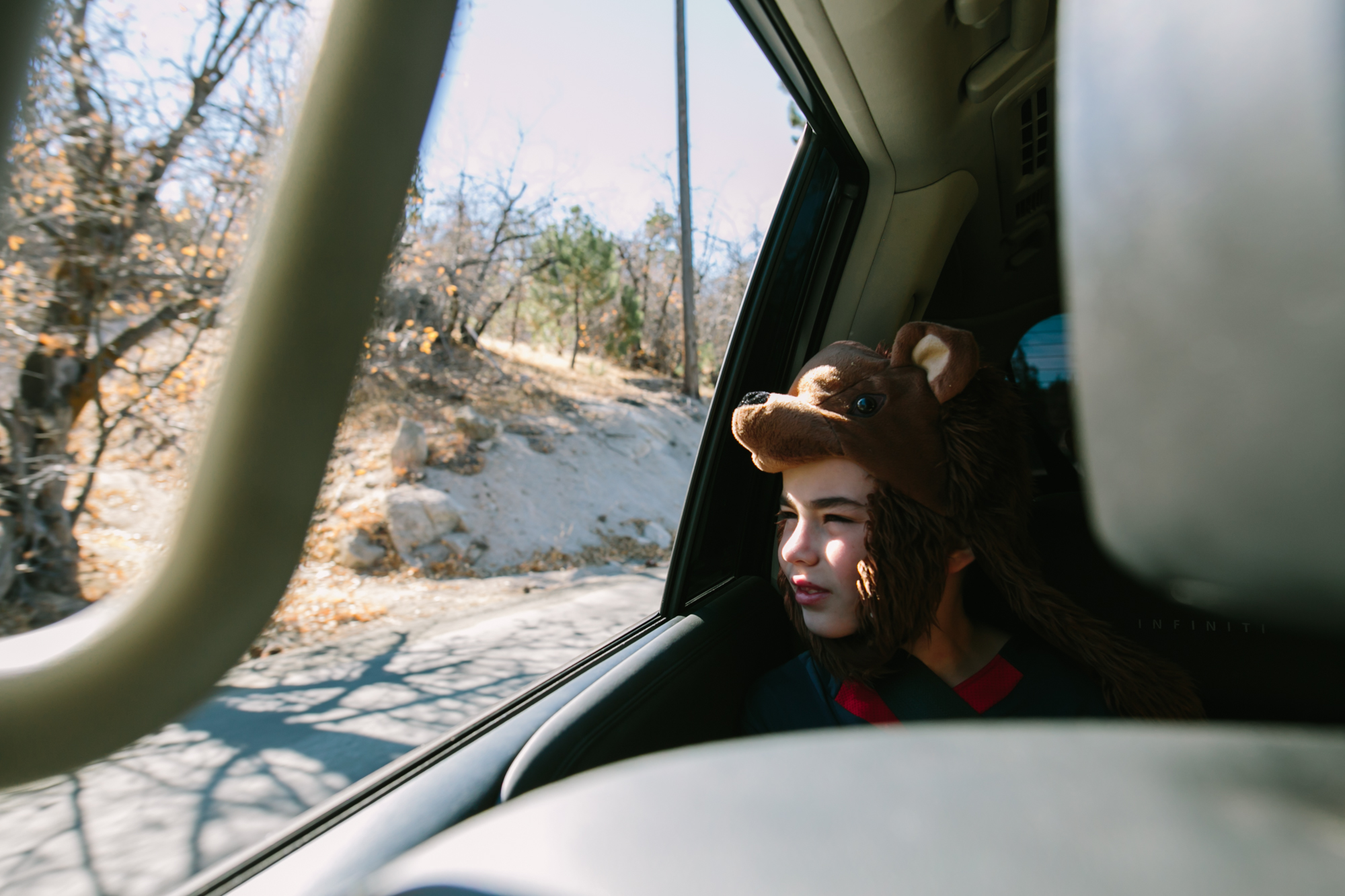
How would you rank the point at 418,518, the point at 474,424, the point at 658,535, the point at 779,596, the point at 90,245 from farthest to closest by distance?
the point at 474,424
the point at 658,535
the point at 418,518
the point at 779,596
the point at 90,245

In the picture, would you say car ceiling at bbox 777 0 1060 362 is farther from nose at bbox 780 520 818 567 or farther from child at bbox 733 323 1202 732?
nose at bbox 780 520 818 567

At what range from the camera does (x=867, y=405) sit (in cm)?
152

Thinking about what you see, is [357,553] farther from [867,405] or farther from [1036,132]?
[1036,132]

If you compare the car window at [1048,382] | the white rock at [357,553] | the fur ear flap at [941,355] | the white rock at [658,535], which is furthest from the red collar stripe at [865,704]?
the white rock at [658,535]

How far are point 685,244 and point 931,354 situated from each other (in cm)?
752

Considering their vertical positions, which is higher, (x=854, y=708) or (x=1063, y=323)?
(x=1063, y=323)

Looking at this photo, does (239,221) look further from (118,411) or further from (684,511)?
(684,511)

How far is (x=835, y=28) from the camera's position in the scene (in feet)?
5.21

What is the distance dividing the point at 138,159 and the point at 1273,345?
1490 mm

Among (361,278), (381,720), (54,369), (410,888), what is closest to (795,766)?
(410,888)

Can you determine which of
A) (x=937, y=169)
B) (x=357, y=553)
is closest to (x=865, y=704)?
(x=937, y=169)

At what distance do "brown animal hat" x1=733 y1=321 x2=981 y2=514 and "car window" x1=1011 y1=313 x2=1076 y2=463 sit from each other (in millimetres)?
891

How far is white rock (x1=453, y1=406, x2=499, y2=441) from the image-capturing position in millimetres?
8492

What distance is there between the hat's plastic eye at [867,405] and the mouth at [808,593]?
1.24 feet
